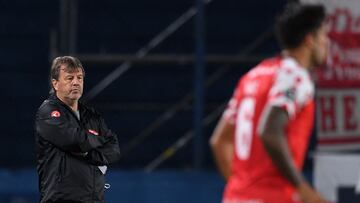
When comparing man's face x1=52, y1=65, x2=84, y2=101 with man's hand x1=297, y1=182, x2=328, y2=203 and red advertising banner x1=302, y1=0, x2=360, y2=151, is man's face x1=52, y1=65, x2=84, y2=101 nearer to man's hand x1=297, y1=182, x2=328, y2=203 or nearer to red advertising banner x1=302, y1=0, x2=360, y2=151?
man's hand x1=297, y1=182, x2=328, y2=203

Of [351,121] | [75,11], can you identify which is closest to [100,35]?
[75,11]

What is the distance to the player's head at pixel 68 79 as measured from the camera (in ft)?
23.3

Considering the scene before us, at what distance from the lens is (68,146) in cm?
697

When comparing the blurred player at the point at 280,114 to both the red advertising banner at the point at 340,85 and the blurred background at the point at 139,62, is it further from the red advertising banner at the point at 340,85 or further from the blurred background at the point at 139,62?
the blurred background at the point at 139,62

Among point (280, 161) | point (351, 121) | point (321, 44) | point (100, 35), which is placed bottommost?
point (280, 161)

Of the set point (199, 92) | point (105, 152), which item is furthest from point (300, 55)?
point (199, 92)

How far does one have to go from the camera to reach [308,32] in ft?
15.8

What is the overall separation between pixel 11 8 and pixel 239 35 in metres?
2.67

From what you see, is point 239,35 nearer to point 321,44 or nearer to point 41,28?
point 41,28

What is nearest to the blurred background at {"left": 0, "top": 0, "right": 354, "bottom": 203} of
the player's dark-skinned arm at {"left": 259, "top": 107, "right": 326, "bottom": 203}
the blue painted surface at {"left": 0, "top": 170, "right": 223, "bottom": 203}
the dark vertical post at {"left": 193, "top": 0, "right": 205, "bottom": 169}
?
the dark vertical post at {"left": 193, "top": 0, "right": 205, "bottom": 169}

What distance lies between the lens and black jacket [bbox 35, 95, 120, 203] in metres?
6.98

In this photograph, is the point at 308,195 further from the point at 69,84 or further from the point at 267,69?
the point at 69,84

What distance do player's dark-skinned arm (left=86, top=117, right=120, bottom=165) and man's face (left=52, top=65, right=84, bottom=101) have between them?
1.16ft

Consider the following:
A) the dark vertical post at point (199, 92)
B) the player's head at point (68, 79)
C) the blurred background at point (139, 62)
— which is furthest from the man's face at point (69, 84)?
the blurred background at point (139, 62)
